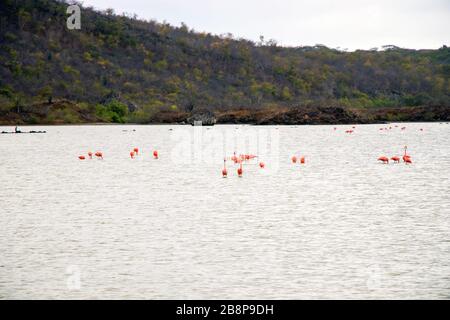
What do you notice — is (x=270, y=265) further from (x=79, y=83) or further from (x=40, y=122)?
(x=79, y=83)

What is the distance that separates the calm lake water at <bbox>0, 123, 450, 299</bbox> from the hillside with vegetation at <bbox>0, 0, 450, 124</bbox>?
70.2 m

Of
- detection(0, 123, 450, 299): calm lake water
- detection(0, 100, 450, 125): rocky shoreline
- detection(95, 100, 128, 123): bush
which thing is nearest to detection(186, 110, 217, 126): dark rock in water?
detection(0, 100, 450, 125): rocky shoreline

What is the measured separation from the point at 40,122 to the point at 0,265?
8506cm

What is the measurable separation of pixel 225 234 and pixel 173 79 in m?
127

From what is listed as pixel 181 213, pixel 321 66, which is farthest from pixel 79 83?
pixel 181 213

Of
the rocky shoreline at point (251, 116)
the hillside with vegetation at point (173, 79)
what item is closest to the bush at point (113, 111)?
the hillside with vegetation at point (173, 79)

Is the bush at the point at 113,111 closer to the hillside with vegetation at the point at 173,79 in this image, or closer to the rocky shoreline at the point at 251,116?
the hillside with vegetation at the point at 173,79

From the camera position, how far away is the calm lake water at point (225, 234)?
1204cm

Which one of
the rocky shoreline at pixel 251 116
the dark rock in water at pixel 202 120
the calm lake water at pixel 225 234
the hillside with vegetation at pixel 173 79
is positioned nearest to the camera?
the calm lake water at pixel 225 234

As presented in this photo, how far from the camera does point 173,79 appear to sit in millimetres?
142000

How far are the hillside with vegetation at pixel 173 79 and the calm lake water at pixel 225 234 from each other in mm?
70198

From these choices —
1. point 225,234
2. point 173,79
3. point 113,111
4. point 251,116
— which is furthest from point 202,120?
point 225,234

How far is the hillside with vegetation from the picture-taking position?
345ft

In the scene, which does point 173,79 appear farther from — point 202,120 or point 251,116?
point 202,120
